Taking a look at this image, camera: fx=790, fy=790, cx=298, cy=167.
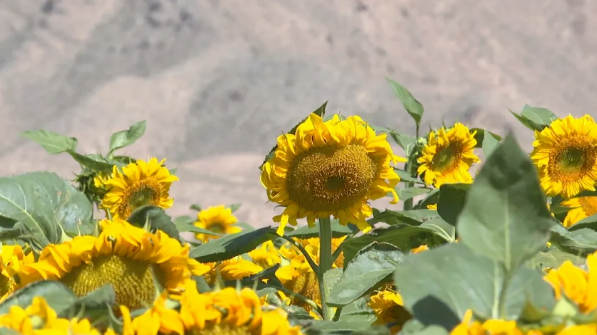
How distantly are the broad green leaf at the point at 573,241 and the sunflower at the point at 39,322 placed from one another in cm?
75

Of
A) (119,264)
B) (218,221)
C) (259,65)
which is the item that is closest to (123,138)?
(218,221)

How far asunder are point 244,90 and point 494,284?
22625 mm

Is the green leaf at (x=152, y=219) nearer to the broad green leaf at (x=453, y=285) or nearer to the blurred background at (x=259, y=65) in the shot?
the broad green leaf at (x=453, y=285)

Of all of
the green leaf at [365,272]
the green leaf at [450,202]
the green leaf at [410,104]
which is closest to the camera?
the green leaf at [365,272]

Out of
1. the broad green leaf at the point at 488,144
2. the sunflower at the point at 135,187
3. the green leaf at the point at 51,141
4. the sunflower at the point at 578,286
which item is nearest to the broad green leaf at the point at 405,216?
the broad green leaf at the point at 488,144

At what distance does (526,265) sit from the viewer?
68 centimetres

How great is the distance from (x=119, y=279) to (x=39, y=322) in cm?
21

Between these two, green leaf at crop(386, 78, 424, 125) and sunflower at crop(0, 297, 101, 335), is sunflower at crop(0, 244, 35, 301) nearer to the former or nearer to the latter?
sunflower at crop(0, 297, 101, 335)

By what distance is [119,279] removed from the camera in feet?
2.81

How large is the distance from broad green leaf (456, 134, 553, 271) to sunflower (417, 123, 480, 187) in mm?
1742

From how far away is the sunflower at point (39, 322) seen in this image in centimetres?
63

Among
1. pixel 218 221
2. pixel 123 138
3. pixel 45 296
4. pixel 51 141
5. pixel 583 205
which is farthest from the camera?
pixel 218 221

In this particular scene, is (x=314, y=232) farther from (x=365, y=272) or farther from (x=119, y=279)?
(x=119, y=279)

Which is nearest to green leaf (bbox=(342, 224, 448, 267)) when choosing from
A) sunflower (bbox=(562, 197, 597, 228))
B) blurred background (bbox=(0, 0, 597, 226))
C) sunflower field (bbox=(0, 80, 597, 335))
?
sunflower field (bbox=(0, 80, 597, 335))
